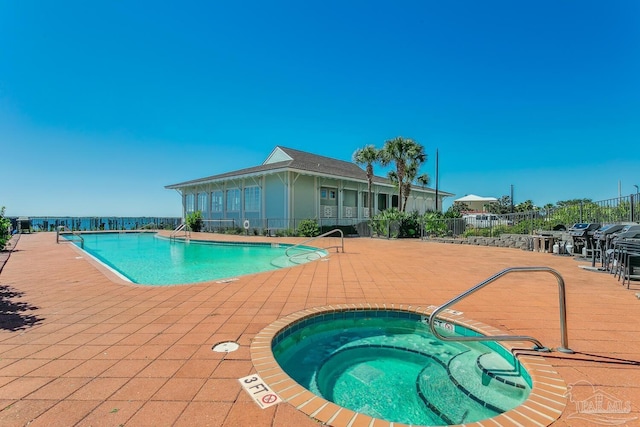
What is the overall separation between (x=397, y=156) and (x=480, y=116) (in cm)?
649

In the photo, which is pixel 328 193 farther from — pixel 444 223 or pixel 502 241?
pixel 502 241

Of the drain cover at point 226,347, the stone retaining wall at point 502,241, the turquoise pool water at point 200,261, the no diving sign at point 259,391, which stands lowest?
the turquoise pool water at point 200,261

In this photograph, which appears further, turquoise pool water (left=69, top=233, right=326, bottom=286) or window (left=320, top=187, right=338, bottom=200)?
window (left=320, top=187, right=338, bottom=200)

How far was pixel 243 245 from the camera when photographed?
15750 mm

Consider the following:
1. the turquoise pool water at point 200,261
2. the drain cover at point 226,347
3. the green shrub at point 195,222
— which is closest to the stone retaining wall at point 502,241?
the turquoise pool water at point 200,261

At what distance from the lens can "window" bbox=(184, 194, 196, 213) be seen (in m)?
28.4

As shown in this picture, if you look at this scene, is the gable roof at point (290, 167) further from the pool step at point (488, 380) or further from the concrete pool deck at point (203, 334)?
the pool step at point (488, 380)

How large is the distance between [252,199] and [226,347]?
66.2ft

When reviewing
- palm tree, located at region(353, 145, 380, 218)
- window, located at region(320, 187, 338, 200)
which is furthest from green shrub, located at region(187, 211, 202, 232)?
palm tree, located at region(353, 145, 380, 218)

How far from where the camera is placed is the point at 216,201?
25.8m

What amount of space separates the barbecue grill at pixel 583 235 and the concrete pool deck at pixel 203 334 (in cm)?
263

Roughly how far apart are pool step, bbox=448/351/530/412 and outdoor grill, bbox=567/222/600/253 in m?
8.07

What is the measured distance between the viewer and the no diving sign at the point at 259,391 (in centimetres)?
204

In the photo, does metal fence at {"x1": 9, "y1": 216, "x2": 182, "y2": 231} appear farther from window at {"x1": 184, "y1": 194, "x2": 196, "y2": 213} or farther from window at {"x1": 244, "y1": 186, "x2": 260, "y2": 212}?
window at {"x1": 244, "y1": 186, "x2": 260, "y2": 212}
